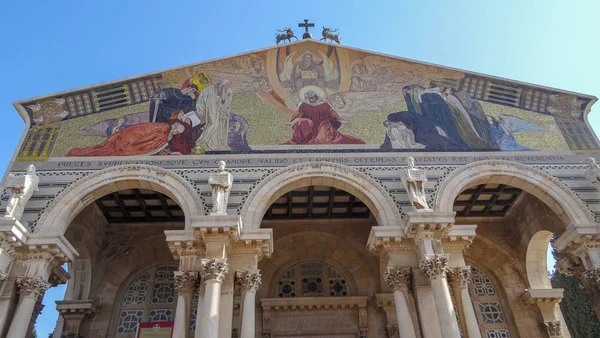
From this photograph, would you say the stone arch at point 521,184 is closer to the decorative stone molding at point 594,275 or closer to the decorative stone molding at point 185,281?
the decorative stone molding at point 594,275

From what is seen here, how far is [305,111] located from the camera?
51.1 ft

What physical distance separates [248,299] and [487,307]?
9.37 meters

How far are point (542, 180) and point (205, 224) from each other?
33.0ft

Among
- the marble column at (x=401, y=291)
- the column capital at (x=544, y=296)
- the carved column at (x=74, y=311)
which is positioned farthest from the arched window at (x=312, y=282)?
the carved column at (x=74, y=311)

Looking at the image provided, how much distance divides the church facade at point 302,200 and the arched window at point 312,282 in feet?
0.18

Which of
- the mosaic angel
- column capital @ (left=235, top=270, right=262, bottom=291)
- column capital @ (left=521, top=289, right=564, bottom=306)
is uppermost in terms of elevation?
the mosaic angel

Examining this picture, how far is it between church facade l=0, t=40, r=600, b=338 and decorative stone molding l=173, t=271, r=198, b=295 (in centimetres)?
4

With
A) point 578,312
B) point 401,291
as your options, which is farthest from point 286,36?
point 578,312

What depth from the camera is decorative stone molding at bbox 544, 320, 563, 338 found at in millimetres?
14688

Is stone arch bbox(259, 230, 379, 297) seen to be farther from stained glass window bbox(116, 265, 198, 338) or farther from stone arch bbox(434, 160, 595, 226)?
stone arch bbox(434, 160, 595, 226)

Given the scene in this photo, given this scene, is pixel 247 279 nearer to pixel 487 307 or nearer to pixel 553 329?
pixel 487 307

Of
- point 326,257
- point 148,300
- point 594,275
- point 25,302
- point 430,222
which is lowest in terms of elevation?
point 25,302

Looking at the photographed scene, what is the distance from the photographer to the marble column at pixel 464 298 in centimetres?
1115

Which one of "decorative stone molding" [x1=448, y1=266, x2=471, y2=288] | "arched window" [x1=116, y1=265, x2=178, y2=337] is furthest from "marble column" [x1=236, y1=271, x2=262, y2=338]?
"arched window" [x1=116, y1=265, x2=178, y2=337]
